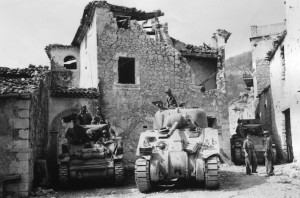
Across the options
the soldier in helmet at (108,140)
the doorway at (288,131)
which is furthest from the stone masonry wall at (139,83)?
the soldier in helmet at (108,140)

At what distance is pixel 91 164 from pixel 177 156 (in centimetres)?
252

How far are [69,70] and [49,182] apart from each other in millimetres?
12151

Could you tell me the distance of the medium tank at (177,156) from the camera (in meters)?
9.66

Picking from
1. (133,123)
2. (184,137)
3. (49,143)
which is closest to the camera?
(184,137)

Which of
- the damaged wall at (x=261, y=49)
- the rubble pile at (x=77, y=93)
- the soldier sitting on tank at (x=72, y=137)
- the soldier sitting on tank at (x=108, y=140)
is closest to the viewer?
the soldier sitting on tank at (x=108, y=140)

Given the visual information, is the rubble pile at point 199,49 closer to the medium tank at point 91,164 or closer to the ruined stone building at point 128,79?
the ruined stone building at point 128,79

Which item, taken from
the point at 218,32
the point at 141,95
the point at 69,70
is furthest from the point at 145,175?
the point at 69,70

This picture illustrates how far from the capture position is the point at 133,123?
17359 mm

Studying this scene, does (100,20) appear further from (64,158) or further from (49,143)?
(64,158)

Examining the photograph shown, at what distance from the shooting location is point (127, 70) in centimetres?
1881

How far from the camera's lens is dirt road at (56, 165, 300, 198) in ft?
→ 29.7

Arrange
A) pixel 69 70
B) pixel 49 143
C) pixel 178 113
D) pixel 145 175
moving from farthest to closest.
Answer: pixel 69 70 → pixel 49 143 → pixel 178 113 → pixel 145 175

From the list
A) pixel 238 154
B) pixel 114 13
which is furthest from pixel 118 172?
pixel 114 13

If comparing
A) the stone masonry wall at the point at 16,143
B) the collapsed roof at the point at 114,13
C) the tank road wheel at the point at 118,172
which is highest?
the collapsed roof at the point at 114,13
